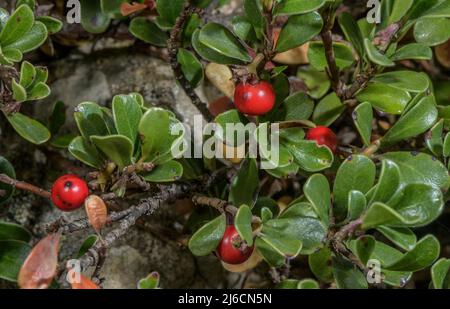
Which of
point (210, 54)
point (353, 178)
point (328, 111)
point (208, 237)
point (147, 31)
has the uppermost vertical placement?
point (147, 31)

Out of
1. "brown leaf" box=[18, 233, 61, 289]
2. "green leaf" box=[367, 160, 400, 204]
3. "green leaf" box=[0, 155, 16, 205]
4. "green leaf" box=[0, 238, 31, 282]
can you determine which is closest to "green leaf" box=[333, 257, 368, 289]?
"green leaf" box=[367, 160, 400, 204]

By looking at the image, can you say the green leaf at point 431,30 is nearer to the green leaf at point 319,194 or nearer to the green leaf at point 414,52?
the green leaf at point 414,52

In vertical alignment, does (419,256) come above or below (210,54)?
below

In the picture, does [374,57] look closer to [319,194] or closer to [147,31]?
[319,194]

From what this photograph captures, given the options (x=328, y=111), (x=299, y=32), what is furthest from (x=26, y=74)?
(x=328, y=111)

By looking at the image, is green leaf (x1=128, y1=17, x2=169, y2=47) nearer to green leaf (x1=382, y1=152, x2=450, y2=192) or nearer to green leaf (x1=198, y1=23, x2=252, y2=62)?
green leaf (x1=198, y1=23, x2=252, y2=62)

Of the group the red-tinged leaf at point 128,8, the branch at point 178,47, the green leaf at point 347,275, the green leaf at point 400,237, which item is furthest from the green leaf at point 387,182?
the red-tinged leaf at point 128,8
